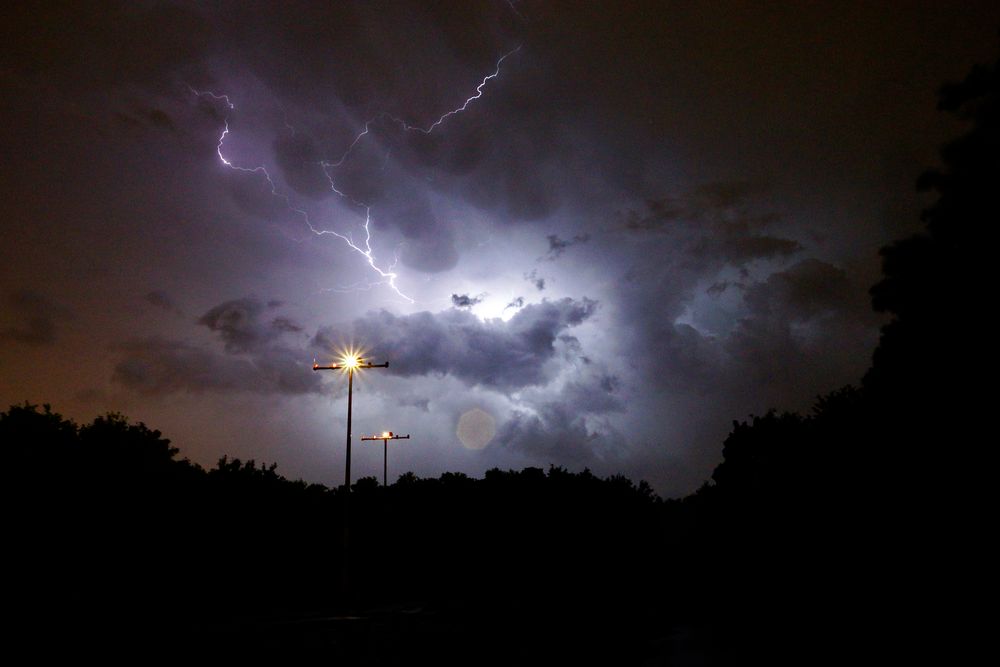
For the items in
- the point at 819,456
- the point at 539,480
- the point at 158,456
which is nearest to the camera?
the point at 819,456

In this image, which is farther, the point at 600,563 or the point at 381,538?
the point at 600,563

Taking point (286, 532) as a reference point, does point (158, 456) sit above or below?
above

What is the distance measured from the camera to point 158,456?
103 feet

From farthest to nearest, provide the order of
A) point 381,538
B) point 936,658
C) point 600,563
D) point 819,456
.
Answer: point 600,563, point 381,538, point 819,456, point 936,658

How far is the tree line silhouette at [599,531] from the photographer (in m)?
9.26

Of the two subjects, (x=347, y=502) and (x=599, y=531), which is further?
(x=599, y=531)

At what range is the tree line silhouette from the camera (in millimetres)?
9258

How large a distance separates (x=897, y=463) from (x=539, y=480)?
51210mm

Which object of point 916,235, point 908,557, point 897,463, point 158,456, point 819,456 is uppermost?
point 158,456

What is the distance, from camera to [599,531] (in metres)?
55.9

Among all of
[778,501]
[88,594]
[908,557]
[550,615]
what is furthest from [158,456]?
[908,557]

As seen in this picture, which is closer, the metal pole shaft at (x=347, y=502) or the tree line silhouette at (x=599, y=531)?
the tree line silhouette at (x=599, y=531)

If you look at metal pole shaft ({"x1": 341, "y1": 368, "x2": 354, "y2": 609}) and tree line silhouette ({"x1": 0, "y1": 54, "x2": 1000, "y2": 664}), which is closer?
tree line silhouette ({"x1": 0, "y1": 54, "x2": 1000, "y2": 664})

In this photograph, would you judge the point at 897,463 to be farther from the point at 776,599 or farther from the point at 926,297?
the point at 776,599
